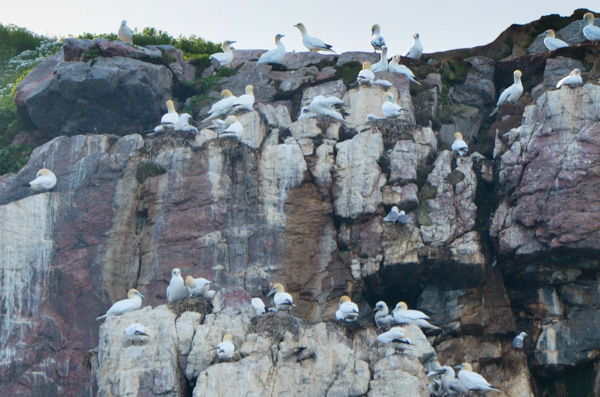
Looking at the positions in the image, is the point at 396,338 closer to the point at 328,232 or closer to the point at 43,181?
the point at 328,232

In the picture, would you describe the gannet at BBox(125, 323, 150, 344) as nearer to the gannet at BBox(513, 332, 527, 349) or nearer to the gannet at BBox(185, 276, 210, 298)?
the gannet at BBox(185, 276, 210, 298)

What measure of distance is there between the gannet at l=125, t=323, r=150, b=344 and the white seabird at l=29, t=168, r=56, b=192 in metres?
6.44

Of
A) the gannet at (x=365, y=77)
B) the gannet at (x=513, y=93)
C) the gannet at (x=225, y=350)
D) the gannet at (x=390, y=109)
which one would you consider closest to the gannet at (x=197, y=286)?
the gannet at (x=225, y=350)

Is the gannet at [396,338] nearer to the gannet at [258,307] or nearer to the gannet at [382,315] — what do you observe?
the gannet at [382,315]

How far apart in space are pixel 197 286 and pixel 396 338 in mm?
4594

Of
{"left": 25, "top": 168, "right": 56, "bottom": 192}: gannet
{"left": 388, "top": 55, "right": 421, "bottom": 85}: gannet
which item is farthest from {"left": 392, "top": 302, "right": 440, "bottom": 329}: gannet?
{"left": 25, "top": 168, "right": 56, "bottom": 192}: gannet

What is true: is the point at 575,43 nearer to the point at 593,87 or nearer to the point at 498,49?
the point at 498,49

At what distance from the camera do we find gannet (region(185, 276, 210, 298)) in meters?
24.2

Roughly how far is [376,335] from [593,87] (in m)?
9.18

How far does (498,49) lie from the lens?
3688 cm

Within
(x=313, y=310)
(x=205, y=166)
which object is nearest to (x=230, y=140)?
(x=205, y=166)

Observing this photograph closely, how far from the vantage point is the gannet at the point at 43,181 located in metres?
27.4

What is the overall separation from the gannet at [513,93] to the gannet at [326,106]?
5.03 m

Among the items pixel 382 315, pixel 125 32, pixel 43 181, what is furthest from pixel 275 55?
pixel 382 315
